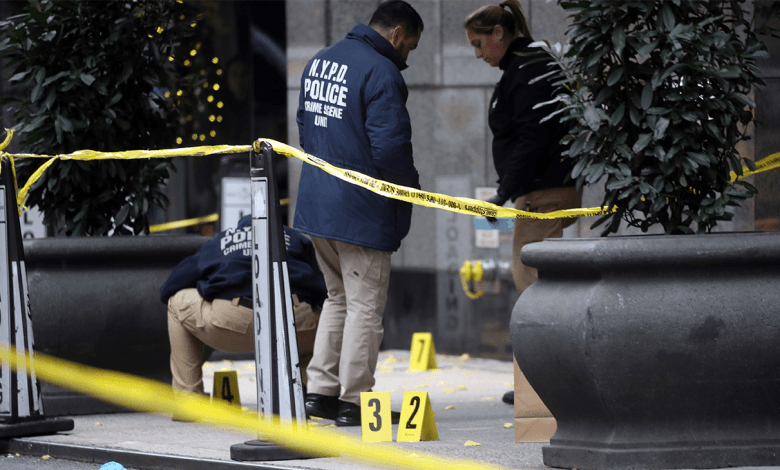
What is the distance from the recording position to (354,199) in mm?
5496

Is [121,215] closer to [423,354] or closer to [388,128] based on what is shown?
[388,128]

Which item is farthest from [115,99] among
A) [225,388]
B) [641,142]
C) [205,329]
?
[641,142]

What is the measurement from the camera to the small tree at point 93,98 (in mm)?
6727

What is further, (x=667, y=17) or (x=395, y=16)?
(x=395, y=16)

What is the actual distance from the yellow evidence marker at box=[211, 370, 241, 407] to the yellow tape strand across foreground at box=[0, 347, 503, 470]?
7 cm

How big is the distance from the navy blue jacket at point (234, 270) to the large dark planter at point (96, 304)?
0.46m

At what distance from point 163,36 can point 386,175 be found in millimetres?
2246

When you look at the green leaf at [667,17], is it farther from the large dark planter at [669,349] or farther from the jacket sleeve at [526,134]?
the jacket sleeve at [526,134]

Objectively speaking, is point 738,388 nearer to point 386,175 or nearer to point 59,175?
point 386,175

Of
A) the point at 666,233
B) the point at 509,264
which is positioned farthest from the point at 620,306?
the point at 509,264

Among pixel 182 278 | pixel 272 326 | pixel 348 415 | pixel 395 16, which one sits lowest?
pixel 348 415

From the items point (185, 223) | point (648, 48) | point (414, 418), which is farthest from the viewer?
point (185, 223)

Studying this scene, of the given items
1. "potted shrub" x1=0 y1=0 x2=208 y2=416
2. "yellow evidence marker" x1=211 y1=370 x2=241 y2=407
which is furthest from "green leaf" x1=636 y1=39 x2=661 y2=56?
"potted shrub" x1=0 y1=0 x2=208 y2=416

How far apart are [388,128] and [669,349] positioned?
75.7 inches
